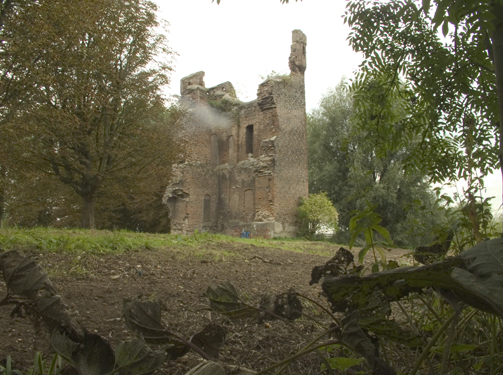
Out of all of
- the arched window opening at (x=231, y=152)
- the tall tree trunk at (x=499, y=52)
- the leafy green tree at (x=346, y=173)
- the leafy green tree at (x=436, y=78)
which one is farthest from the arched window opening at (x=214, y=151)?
the tall tree trunk at (x=499, y=52)

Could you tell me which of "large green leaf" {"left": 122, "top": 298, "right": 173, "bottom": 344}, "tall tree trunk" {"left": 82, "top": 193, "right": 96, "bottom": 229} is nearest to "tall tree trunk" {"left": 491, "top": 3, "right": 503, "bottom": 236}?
"large green leaf" {"left": 122, "top": 298, "right": 173, "bottom": 344}

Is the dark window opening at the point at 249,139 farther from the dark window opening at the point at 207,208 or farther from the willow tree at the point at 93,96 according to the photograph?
the willow tree at the point at 93,96

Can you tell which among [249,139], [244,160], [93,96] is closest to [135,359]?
[93,96]

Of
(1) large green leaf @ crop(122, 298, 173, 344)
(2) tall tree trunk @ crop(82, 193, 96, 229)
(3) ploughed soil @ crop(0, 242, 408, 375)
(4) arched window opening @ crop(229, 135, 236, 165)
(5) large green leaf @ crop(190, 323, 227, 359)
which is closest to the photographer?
(1) large green leaf @ crop(122, 298, 173, 344)

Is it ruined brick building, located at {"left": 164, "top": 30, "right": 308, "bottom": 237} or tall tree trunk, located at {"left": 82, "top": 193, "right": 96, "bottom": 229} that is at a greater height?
ruined brick building, located at {"left": 164, "top": 30, "right": 308, "bottom": 237}

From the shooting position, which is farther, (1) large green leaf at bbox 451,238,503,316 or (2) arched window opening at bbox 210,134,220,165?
(2) arched window opening at bbox 210,134,220,165

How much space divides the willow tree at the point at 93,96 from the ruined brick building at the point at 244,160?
6.42m

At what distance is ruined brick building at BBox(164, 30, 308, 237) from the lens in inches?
866

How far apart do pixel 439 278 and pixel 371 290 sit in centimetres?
20

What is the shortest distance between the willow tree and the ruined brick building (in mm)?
6425

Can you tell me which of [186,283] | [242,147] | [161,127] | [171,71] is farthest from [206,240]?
[242,147]

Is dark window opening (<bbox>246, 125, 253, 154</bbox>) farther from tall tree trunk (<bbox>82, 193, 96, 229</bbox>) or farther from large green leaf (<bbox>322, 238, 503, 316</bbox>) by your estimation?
large green leaf (<bbox>322, 238, 503, 316</bbox>)

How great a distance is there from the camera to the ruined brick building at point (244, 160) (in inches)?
866

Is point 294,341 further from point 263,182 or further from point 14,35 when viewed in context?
point 263,182
